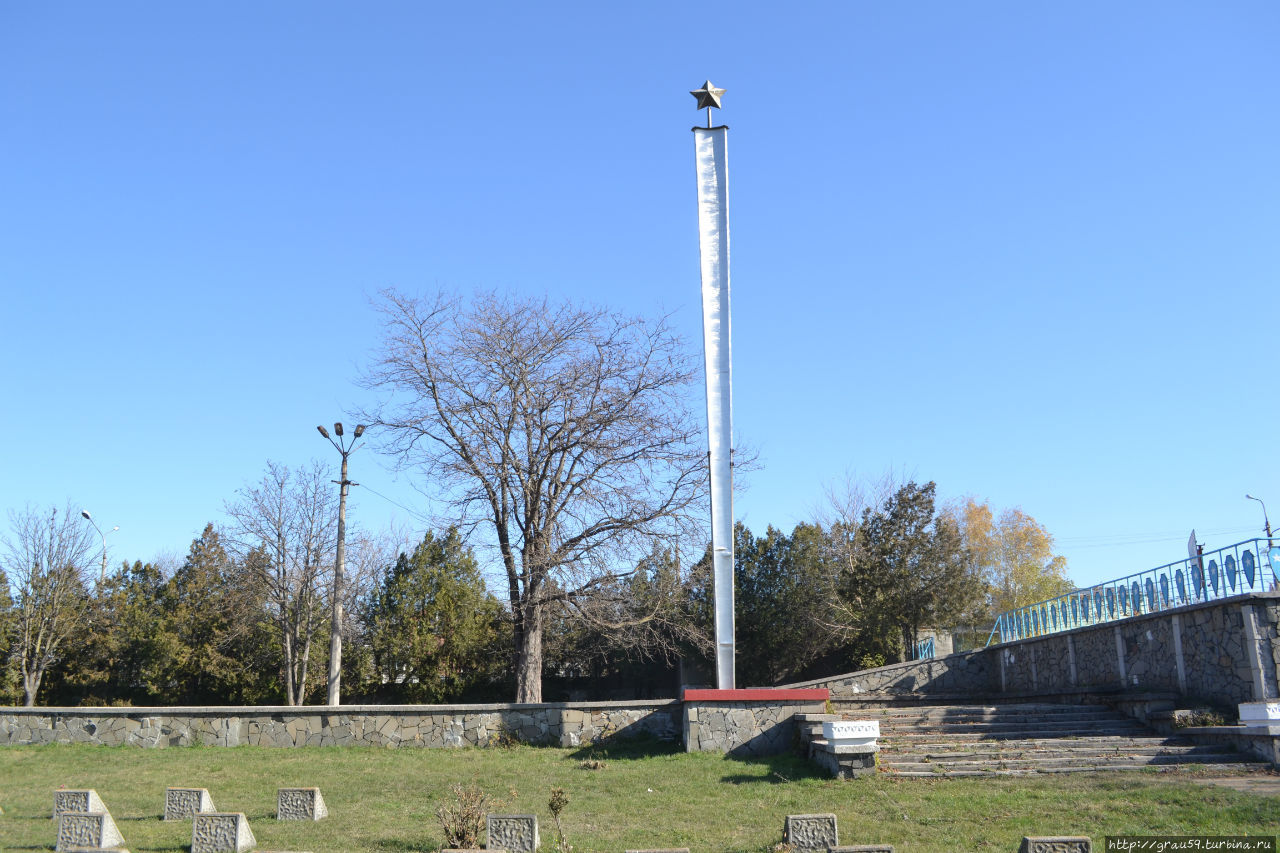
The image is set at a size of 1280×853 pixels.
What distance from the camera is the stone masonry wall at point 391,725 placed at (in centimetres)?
1568

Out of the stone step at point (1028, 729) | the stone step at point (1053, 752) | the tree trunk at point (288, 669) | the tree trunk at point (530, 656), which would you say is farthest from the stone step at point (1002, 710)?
the tree trunk at point (288, 669)

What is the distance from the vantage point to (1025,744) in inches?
495

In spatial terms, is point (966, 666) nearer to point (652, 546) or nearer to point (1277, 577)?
point (652, 546)

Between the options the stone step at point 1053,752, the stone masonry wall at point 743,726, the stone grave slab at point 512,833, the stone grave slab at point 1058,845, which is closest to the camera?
the stone grave slab at point 1058,845

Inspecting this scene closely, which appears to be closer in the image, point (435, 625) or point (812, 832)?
point (812, 832)

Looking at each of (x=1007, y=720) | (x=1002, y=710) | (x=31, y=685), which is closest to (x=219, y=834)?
(x=1007, y=720)

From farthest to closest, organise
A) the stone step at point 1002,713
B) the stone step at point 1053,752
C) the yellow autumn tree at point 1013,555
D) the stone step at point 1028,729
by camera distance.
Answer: the yellow autumn tree at point 1013,555, the stone step at point 1002,713, the stone step at point 1028,729, the stone step at point 1053,752

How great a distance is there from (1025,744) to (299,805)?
9.32 meters

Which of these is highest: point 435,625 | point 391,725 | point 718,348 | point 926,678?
point 718,348

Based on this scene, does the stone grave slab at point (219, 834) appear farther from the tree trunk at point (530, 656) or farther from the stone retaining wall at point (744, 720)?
the tree trunk at point (530, 656)

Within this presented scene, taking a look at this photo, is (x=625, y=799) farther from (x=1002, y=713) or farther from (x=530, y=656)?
(x=530, y=656)

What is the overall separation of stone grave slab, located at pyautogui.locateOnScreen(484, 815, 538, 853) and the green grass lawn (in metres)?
0.64

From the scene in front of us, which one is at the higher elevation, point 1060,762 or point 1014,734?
point 1014,734

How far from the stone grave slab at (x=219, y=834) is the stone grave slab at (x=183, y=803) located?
142 centimetres
